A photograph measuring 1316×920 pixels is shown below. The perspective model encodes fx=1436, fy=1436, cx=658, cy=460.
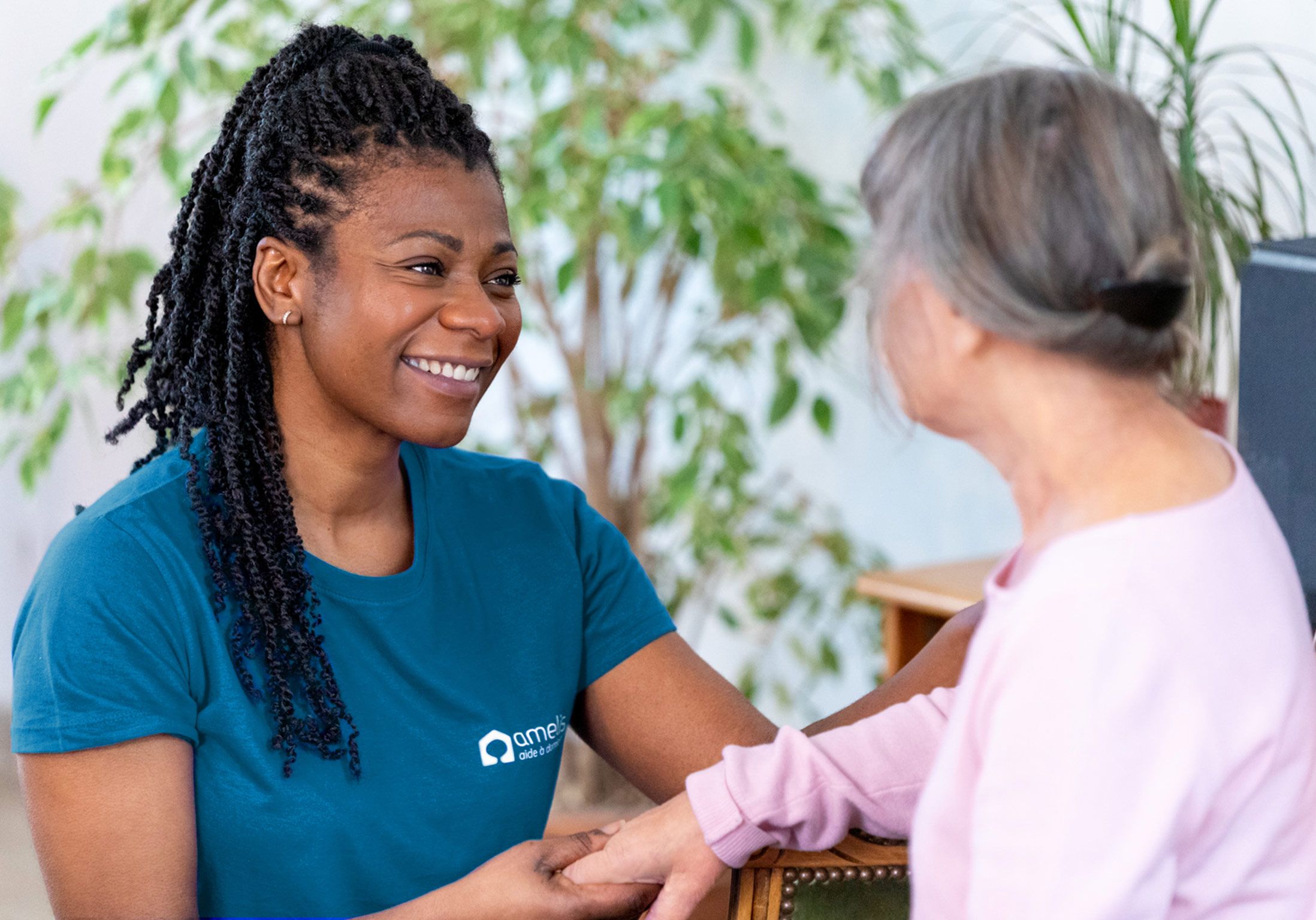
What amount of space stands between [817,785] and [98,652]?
0.53m

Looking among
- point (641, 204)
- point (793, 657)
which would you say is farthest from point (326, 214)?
point (793, 657)

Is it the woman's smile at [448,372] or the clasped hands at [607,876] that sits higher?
the woman's smile at [448,372]

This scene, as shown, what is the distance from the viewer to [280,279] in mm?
1168

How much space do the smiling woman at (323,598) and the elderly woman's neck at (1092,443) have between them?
19.8 inches

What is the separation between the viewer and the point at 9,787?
10.0 feet

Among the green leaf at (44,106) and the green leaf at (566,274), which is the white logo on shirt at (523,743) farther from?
Result: the green leaf at (44,106)

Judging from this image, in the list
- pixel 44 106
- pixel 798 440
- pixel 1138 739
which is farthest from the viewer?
pixel 798 440

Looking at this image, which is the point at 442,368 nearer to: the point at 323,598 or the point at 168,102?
the point at 323,598

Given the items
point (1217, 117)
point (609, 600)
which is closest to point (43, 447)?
point (609, 600)

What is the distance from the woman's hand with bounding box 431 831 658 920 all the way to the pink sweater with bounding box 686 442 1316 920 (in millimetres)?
328

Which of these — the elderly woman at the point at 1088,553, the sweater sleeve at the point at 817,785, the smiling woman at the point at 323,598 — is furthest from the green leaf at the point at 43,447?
the elderly woman at the point at 1088,553

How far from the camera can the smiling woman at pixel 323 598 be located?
1053mm

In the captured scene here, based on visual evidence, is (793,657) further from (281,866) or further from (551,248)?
(281,866)

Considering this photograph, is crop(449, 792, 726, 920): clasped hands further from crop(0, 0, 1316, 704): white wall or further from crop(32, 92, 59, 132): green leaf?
crop(0, 0, 1316, 704): white wall
